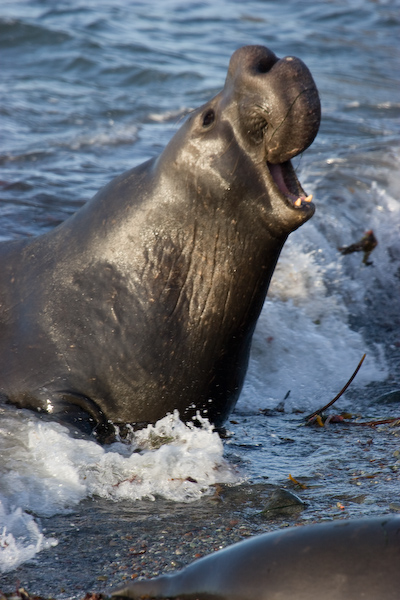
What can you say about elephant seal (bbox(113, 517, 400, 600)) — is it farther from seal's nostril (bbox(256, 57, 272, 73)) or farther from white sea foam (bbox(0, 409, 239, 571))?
seal's nostril (bbox(256, 57, 272, 73))

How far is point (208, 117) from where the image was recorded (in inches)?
169

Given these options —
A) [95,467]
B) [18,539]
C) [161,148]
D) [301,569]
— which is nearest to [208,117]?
[95,467]

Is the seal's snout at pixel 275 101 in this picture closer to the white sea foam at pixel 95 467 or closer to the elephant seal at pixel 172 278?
the elephant seal at pixel 172 278

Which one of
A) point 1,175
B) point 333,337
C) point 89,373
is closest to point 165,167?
point 89,373

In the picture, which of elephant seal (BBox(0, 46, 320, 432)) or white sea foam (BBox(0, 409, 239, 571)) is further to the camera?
elephant seal (BBox(0, 46, 320, 432))

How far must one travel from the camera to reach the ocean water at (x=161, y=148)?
4086 mm

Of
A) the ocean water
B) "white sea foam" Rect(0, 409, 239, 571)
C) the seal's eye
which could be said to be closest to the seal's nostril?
the seal's eye

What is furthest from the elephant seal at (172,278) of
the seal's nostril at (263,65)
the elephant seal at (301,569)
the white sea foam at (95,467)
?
the elephant seal at (301,569)

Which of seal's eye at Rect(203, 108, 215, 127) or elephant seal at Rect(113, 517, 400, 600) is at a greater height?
seal's eye at Rect(203, 108, 215, 127)

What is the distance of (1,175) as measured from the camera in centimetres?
962

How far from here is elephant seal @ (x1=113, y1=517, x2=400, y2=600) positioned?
2.53 metres

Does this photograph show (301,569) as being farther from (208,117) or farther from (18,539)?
(208,117)

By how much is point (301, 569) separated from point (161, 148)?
9.39m

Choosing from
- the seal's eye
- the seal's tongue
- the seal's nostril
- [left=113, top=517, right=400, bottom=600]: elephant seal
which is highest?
the seal's nostril
